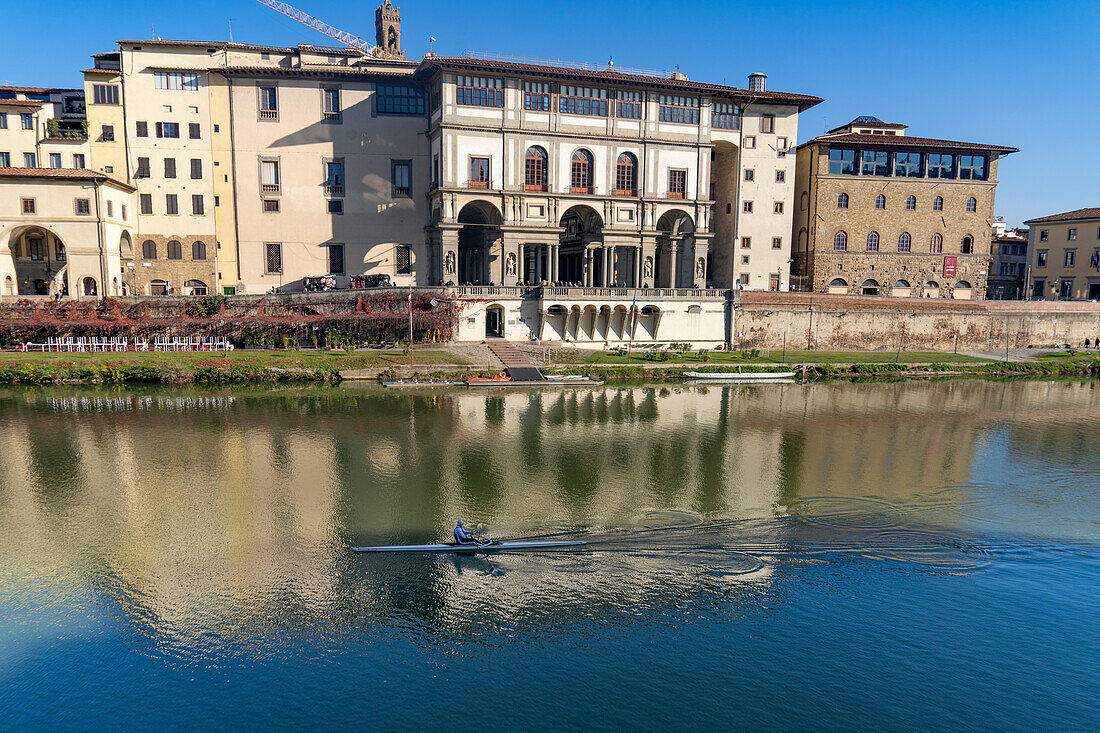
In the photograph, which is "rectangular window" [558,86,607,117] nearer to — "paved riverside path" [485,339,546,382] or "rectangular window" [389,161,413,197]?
"rectangular window" [389,161,413,197]

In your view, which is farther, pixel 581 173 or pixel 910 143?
pixel 910 143

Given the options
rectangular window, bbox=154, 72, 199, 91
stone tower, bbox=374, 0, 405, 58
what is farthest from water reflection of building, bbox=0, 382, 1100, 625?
stone tower, bbox=374, 0, 405, 58

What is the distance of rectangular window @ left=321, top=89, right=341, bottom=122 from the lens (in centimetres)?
6050

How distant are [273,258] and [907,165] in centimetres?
6365

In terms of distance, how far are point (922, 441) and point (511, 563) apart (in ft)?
88.0

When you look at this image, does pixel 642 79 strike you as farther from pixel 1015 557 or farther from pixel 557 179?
pixel 1015 557

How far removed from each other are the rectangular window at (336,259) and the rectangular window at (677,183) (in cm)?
3093

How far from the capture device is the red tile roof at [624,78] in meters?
55.2

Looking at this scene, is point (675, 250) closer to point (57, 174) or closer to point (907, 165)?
point (907, 165)

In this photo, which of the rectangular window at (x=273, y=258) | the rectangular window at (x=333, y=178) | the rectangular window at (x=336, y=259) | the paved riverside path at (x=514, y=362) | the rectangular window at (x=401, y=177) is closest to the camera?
the paved riverside path at (x=514, y=362)

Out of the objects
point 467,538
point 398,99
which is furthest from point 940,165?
point 467,538

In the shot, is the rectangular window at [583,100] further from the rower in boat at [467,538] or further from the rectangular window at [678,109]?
the rower in boat at [467,538]

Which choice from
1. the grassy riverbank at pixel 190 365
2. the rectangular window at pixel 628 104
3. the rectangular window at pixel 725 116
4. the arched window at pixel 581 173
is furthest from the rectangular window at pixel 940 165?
the grassy riverbank at pixel 190 365

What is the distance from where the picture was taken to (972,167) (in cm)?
7119
